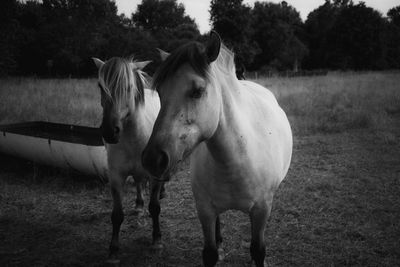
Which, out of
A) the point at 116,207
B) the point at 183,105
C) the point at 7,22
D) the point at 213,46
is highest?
the point at 7,22

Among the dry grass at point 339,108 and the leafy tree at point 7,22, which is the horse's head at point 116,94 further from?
the leafy tree at point 7,22

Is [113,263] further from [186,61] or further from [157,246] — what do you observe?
[186,61]

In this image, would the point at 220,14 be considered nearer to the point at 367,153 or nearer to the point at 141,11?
the point at 141,11

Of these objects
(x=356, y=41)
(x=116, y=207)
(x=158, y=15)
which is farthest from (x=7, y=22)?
(x=158, y=15)

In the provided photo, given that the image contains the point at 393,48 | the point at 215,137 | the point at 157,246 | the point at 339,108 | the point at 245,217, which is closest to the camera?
the point at 215,137

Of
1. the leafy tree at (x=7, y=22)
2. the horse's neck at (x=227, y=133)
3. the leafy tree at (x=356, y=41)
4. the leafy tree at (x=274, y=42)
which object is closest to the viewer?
the horse's neck at (x=227, y=133)

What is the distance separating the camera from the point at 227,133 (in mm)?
1670

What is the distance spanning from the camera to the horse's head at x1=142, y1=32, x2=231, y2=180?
1.32 meters

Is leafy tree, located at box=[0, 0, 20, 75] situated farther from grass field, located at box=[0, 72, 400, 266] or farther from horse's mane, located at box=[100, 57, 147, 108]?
horse's mane, located at box=[100, 57, 147, 108]

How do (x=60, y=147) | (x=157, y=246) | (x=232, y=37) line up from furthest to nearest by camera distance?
(x=232, y=37), (x=60, y=147), (x=157, y=246)

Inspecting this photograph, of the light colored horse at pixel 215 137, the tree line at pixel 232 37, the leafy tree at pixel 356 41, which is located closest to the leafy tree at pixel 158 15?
the tree line at pixel 232 37

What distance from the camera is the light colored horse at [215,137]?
4.50ft

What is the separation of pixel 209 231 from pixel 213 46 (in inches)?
53.9

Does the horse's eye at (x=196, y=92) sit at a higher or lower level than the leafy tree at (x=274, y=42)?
lower
